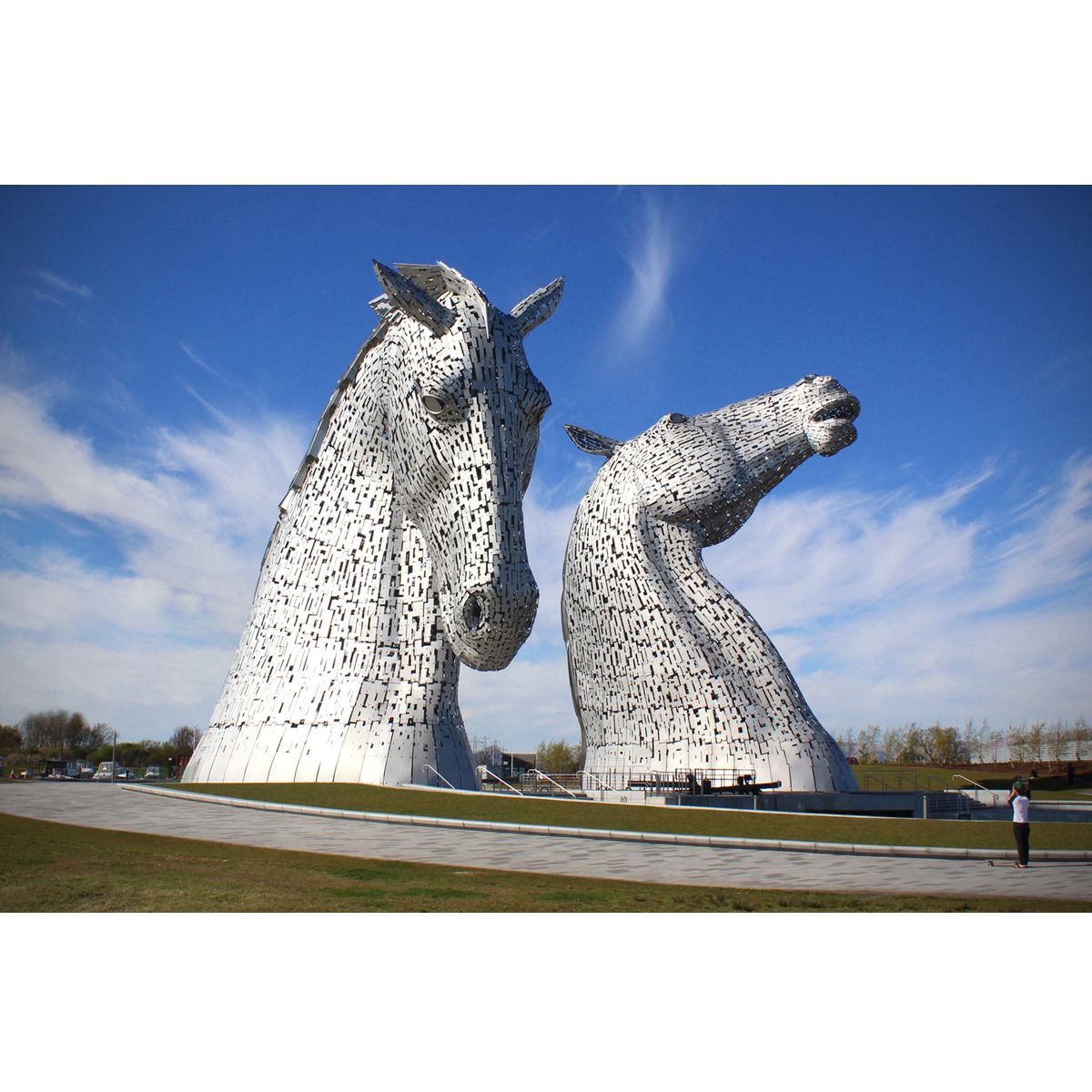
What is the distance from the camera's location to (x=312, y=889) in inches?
209

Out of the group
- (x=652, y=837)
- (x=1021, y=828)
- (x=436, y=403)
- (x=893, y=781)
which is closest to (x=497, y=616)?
(x=436, y=403)

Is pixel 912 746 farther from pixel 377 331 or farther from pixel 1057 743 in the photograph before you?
pixel 377 331

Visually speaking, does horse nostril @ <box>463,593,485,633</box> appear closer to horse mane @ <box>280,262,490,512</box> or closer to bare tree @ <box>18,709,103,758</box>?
horse mane @ <box>280,262,490,512</box>

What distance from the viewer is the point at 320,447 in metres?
9.69

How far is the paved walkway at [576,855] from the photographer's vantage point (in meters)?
6.17

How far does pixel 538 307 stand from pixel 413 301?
4.58ft

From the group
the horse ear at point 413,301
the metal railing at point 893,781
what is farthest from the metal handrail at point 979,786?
the horse ear at point 413,301

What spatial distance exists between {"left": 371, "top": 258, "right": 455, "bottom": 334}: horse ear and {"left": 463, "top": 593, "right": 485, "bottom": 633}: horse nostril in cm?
214

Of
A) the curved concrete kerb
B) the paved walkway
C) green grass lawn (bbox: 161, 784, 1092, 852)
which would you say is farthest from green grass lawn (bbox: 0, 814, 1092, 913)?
green grass lawn (bbox: 161, 784, 1092, 852)

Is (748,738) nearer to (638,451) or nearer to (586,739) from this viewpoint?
(586,739)

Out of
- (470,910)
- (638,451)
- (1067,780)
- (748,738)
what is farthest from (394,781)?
(1067,780)

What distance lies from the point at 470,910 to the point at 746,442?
563 inches

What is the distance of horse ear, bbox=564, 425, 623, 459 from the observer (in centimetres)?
2023

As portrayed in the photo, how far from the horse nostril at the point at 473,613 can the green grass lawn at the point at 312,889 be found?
1.94 metres
